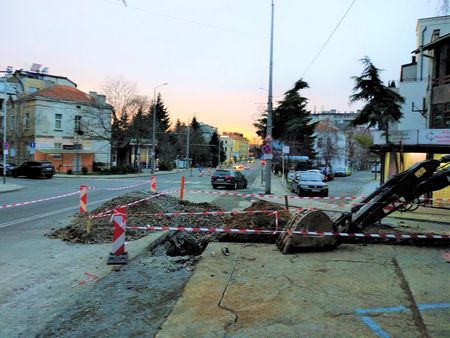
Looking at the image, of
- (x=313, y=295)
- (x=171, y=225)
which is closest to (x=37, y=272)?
(x=313, y=295)

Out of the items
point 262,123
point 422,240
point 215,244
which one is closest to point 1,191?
point 215,244

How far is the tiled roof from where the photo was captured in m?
52.2

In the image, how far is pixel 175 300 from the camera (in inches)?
222

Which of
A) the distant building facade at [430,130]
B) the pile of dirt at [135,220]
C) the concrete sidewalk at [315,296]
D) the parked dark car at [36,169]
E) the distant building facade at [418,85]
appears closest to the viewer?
the concrete sidewalk at [315,296]

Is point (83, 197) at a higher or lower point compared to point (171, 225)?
higher

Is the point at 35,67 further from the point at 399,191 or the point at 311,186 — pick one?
the point at 399,191

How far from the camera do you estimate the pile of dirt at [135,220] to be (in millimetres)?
9836

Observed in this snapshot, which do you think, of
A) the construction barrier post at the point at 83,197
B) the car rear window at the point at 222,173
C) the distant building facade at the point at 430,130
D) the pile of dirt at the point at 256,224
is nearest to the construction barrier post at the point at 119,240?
the pile of dirt at the point at 256,224

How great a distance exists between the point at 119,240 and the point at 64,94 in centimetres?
5153

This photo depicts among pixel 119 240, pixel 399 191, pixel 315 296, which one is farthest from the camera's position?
pixel 399 191

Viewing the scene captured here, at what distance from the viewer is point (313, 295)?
5.75 meters

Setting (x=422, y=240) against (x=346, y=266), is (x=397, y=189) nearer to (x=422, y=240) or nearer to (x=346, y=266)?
(x=422, y=240)

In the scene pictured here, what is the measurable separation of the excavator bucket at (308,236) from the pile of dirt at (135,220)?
3634mm

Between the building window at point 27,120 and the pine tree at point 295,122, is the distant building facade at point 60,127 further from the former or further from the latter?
the pine tree at point 295,122
